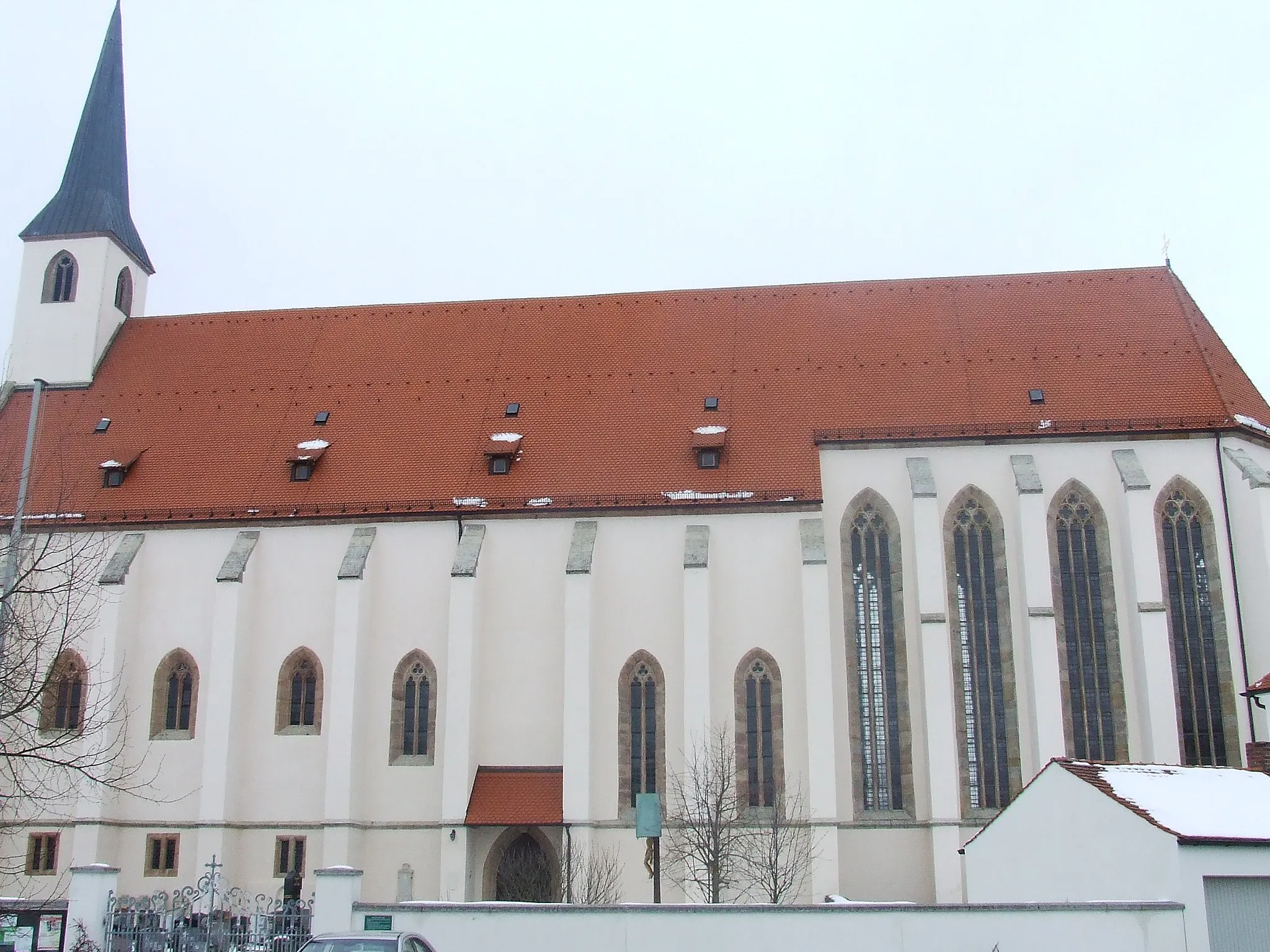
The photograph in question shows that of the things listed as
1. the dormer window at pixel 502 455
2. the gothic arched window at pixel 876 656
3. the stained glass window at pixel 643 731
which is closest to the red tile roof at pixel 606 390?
the dormer window at pixel 502 455

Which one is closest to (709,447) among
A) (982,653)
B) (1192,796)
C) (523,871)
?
(982,653)

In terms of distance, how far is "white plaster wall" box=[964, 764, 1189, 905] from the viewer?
1838cm

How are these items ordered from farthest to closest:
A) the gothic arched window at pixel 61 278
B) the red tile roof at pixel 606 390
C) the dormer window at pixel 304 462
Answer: the gothic arched window at pixel 61 278, the dormer window at pixel 304 462, the red tile roof at pixel 606 390

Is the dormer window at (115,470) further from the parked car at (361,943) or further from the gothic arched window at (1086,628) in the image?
the gothic arched window at (1086,628)

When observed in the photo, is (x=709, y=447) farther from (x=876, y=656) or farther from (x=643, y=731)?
(x=643, y=731)

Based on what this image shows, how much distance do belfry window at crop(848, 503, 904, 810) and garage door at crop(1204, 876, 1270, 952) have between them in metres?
11.7

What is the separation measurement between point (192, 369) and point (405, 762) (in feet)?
43.8

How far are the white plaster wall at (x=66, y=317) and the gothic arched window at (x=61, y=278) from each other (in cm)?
11

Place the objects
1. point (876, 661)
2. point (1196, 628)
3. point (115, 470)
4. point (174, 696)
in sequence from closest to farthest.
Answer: point (1196, 628) → point (876, 661) → point (174, 696) → point (115, 470)

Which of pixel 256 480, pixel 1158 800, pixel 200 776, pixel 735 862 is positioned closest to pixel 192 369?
pixel 256 480

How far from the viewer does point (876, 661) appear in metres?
30.4

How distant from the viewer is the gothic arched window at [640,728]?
29.7m

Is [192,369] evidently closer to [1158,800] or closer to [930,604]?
[930,604]

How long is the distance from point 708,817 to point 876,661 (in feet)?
17.8
